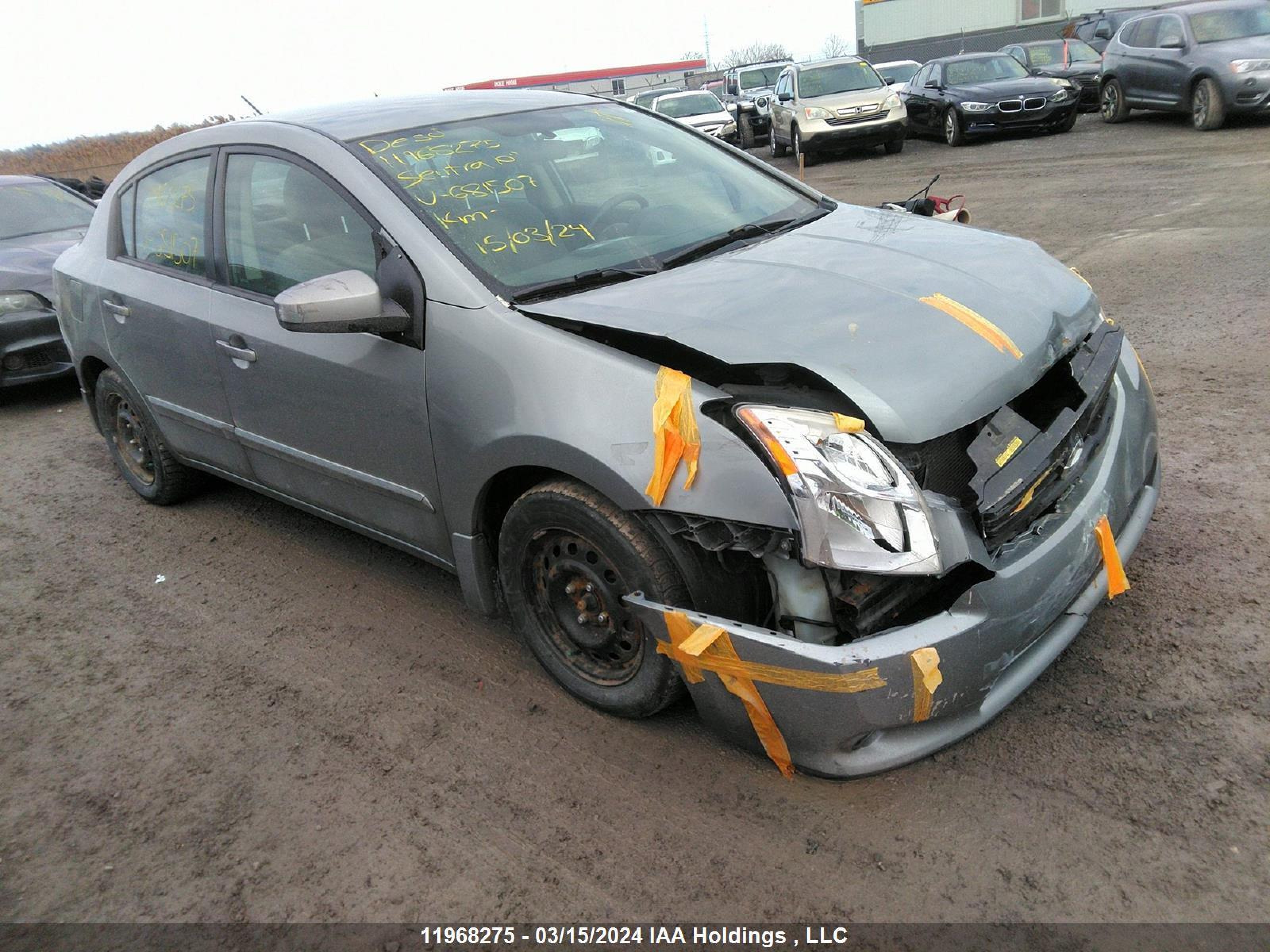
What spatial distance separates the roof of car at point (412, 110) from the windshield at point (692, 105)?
16.8m

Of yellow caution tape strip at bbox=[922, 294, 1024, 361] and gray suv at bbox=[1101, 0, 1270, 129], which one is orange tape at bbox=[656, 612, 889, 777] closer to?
yellow caution tape strip at bbox=[922, 294, 1024, 361]

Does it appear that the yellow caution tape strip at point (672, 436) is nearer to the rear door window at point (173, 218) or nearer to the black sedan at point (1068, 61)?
the rear door window at point (173, 218)

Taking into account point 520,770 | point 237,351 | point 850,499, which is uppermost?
point 237,351

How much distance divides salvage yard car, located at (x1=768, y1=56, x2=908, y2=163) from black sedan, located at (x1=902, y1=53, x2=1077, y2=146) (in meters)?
0.57

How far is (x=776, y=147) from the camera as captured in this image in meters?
19.0

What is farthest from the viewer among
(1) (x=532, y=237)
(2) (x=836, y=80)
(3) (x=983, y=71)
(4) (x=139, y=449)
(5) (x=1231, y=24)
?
(2) (x=836, y=80)

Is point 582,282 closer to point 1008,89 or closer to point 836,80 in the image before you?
point 1008,89

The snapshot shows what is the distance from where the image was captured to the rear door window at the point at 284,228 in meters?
3.25

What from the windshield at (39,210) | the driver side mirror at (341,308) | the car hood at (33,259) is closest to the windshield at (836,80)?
the windshield at (39,210)

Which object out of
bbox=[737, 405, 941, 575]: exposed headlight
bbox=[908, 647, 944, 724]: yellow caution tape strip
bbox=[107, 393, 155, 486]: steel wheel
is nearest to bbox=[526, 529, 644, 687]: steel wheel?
bbox=[737, 405, 941, 575]: exposed headlight

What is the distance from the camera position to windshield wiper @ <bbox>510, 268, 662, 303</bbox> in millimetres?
2908

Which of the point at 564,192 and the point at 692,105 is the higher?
the point at 692,105

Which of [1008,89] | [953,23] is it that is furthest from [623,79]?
[1008,89]

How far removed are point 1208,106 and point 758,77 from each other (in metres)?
14.6
